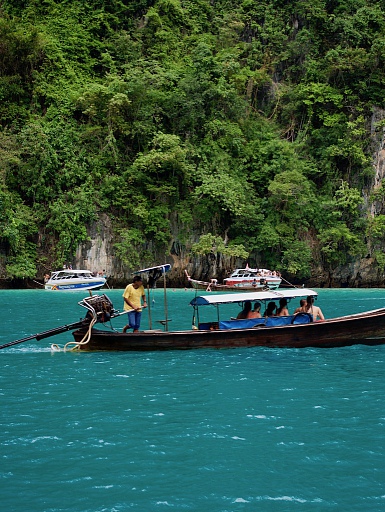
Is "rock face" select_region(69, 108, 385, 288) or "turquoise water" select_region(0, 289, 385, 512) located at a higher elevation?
"rock face" select_region(69, 108, 385, 288)

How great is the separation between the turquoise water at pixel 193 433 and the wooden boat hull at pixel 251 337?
0.64 meters

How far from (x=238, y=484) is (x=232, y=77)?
45.3 m

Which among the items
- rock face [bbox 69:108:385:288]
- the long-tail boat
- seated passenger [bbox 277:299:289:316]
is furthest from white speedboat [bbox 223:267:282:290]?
the long-tail boat

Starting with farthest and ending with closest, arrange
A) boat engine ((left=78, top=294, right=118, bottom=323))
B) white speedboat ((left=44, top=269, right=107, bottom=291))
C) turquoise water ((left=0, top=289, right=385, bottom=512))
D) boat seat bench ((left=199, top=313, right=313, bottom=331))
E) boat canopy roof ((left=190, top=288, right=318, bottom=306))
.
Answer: white speedboat ((left=44, top=269, right=107, bottom=291)) < boat seat bench ((left=199, top=313, right=313, bottom=331)) < boat canopy roof ((left=190, top=288, right=318, bottom=306)) < boat engine ((left=78, top=294, right=118, bottom=323)) < turquoise water ((left=0, top=289, right=385, bottom=512))

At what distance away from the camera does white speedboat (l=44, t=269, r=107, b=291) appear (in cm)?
3956

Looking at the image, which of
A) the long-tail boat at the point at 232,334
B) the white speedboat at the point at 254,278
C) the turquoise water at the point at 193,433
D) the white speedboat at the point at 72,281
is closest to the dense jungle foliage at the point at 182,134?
the white speedboat at the point at 72,281

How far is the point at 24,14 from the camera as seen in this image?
1852 inches

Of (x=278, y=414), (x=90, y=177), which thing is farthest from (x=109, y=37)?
(x=278, y=414)

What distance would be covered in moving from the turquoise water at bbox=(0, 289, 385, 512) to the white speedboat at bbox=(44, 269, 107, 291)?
79.4ft

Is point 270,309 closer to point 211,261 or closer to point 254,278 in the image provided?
point 254,278

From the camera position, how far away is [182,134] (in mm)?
45656

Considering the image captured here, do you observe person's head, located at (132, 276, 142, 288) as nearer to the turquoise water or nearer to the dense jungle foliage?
the turquoise water

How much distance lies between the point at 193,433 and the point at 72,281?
31.5m

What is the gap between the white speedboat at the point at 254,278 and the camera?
40.5m
